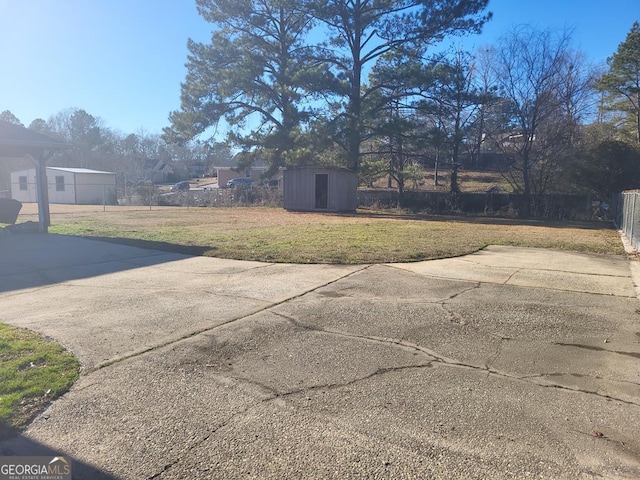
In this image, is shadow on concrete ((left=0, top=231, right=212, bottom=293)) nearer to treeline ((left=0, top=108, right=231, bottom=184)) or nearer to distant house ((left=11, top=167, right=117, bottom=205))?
distant house ((left=11, top=167, right=117, bottom=205))

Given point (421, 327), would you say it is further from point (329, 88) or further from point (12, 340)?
point (329, 88)

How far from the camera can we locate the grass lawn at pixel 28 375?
10.0 feet

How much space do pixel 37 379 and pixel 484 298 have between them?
5.34 m

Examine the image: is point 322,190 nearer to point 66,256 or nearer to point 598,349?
point 66,256

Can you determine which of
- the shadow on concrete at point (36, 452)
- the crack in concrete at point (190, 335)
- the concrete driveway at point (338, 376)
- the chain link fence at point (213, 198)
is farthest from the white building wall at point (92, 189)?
the shadow on concrete at point (36, 452)

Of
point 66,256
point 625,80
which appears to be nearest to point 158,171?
point 625,80

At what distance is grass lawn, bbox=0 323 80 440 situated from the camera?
10.0ft

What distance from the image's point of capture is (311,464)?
8.48ft

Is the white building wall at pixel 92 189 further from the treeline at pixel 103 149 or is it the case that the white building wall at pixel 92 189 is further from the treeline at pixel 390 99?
the treeline at pixel 103 149

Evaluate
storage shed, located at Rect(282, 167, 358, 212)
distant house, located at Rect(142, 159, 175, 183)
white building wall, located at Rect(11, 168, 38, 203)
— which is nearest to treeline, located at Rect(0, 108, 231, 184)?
distant house, located at Rect(142, 159, 175, 183)

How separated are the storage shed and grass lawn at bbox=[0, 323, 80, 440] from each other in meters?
23.1

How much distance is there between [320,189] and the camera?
90.4 ft

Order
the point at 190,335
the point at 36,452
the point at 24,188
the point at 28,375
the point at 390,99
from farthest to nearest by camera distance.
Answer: the point at 24,188, the point at 390,99, the point at 190,335, the point at 28,375, the point at 36,452

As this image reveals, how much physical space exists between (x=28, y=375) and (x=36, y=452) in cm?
117
